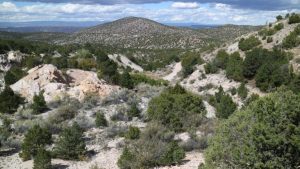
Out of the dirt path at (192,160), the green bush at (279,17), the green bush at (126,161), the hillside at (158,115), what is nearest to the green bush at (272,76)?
the hillside at (158,115)

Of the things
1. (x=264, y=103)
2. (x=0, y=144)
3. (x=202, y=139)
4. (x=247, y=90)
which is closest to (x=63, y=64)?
(x=247, y=90)

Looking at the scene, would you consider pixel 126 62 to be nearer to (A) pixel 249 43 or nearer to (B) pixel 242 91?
(A) pixel 249 43

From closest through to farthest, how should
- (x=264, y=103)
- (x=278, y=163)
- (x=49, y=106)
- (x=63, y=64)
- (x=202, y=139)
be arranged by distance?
(x=278, y=163) < (x=264, y=103) < (x=202, y=139) < (x=49, y=106) < (x=63, y=64)

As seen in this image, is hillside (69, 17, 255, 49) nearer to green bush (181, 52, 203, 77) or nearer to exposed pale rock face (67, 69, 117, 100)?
green bush (181, 52, 203, 77)

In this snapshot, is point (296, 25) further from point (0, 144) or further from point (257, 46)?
point (0, 144)

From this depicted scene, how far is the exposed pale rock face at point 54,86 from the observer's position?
30.7 m

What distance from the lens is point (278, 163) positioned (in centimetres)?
1105

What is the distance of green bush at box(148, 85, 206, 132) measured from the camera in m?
22.1

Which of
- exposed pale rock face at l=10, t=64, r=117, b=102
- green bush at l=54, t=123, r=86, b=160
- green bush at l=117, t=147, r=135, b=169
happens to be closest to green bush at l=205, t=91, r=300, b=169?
green bush at l=117, t=147, r=135, b=169

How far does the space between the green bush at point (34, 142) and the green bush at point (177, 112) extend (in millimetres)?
6140

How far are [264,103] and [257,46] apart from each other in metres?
40.5

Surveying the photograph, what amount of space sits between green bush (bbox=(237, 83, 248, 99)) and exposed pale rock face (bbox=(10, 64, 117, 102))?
11769mm

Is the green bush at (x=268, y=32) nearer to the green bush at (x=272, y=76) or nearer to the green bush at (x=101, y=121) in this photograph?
the green bush at (x=272, y=76)

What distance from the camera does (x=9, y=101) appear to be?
1117 inches
